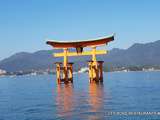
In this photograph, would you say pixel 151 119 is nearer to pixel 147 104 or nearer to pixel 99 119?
pixel 99 119

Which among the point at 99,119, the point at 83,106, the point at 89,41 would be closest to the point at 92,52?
the point at 89,41

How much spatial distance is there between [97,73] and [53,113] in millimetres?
50414

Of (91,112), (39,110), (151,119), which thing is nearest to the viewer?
(151,119)

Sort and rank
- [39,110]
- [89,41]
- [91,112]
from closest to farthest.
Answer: [91,112] → [39,110] → [89,41]

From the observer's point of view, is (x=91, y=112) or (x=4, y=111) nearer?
(x=91, y=112)

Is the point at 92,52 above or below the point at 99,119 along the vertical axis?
above

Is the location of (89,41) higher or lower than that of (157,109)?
higher

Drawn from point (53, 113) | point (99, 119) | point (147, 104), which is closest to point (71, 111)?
point (53, 113)

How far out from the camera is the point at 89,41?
266ft

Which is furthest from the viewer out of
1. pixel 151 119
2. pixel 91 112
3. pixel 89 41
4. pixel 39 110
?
pixel 89 41

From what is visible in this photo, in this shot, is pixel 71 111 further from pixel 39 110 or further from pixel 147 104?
pixel 147 104

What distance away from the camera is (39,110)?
34969 mm

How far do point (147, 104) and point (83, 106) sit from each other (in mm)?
5837

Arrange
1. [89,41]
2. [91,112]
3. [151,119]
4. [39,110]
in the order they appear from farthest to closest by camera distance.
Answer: [89,41] < [39,110] < [91,112] < [151,119]
